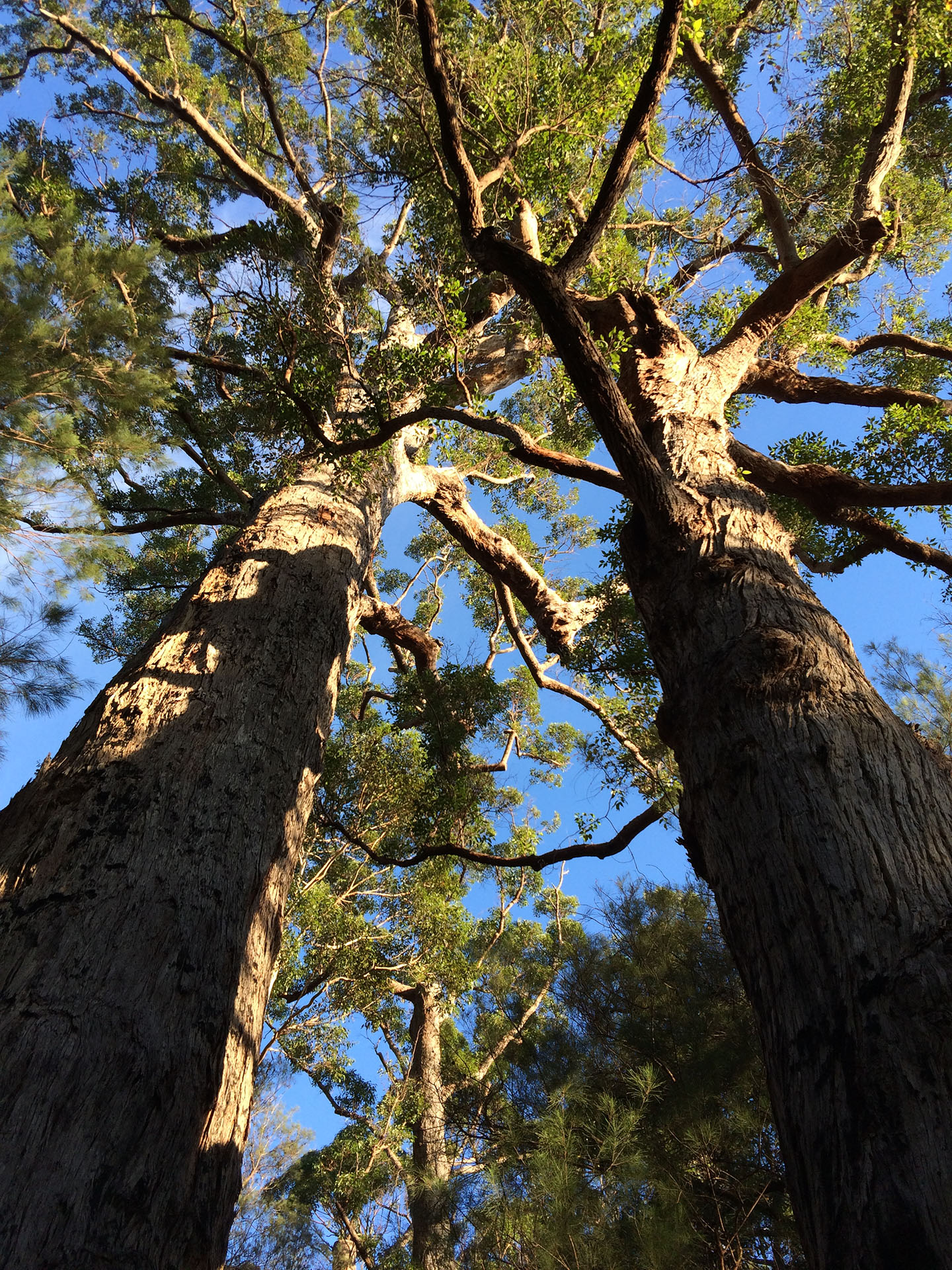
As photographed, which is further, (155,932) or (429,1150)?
(429,1150)

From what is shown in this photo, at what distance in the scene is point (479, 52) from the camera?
6512 mm

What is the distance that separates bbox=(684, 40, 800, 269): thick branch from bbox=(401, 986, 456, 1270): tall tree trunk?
24.1 feet

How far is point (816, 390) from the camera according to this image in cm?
546

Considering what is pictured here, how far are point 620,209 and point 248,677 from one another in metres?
7.07

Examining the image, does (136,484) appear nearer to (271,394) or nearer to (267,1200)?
(271,394)

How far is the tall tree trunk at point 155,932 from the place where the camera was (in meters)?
1.57

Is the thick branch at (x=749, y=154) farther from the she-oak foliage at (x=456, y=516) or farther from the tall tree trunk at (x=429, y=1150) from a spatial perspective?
the tall tree trunk at (x=429, y=1150)

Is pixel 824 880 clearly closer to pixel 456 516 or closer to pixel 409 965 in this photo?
pixel 456 516

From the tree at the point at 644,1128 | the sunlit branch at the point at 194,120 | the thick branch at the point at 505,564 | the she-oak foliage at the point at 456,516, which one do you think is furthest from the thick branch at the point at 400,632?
the sunlit branch at the point at 194,120

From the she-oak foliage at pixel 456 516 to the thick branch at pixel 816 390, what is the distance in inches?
1.0

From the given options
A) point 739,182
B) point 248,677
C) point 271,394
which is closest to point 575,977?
point 248,677

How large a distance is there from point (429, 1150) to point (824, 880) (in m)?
7.68

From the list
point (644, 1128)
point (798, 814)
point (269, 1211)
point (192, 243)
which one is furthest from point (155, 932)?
point (269, 1211)

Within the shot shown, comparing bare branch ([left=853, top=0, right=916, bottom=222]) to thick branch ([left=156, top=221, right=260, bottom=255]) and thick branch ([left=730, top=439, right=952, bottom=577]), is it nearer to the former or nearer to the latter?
thick branch ([left=730, top=439, right=952, bottom=577])
